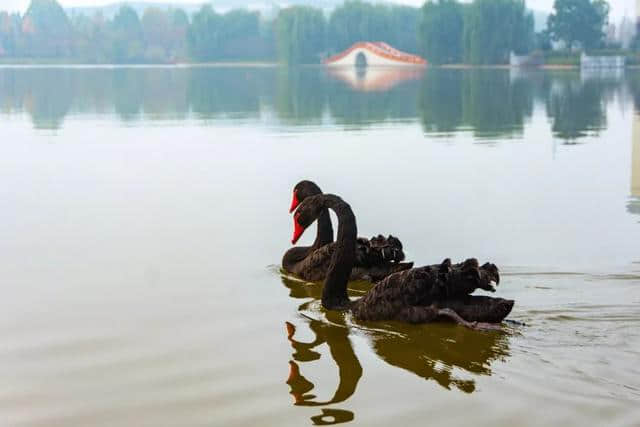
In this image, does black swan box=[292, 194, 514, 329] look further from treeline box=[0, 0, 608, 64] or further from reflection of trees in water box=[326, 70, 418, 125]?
treeline box=[0, 0, 608, 64]

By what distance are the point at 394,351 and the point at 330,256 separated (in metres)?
1.50

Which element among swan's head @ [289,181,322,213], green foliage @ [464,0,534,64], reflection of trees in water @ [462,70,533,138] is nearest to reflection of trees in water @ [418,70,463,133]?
reflection of trees in water @ [462,70,533,138]

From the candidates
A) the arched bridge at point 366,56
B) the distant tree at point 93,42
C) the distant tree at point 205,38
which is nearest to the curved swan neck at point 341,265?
the arched bridge at point 366,56

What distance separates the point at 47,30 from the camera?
11500 cm

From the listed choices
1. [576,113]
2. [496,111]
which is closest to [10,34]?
[496,111]

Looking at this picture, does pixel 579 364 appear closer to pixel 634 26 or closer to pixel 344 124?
pixel 344 124

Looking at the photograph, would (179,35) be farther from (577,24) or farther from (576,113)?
(576,113)

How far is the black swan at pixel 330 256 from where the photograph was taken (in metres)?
5.98

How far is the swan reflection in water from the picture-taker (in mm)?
4207

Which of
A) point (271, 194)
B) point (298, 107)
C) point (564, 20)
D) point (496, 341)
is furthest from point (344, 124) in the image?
point (564, 20)

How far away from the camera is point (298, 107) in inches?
917

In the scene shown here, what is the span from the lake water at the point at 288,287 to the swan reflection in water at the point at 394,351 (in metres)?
0.01

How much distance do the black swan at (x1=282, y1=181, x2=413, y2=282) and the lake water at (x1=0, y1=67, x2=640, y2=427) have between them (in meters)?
0.11

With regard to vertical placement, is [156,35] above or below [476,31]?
above
